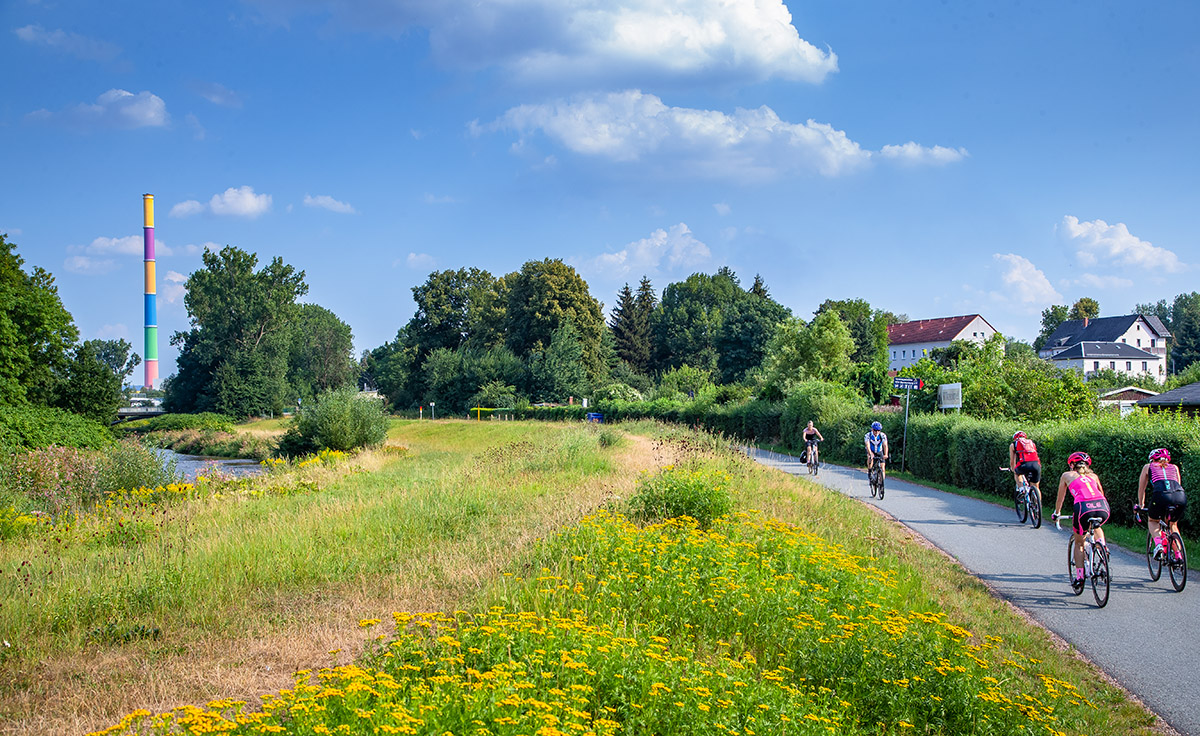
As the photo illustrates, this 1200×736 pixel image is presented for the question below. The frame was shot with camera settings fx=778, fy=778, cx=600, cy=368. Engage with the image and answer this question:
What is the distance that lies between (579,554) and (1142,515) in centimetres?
734

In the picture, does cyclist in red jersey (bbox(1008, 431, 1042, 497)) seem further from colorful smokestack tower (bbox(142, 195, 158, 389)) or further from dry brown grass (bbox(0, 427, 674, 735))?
colorful smokestack tower (bbox(142, 195, 158, 389))

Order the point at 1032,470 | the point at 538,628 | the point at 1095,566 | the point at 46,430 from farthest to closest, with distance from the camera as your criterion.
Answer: the point at 46,430
the point at 1032,470
the point at 1095,566
the point at 538,628

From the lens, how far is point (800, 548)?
9539 millimetres

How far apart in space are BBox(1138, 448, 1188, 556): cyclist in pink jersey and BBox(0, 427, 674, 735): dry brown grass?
7.56 metres

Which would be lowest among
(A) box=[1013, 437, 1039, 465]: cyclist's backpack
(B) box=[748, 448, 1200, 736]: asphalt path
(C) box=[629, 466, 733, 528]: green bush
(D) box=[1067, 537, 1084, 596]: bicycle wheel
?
(B) box=[748, 448, 1200, 736]: asphalt path

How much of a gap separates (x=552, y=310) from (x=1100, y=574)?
202 feet

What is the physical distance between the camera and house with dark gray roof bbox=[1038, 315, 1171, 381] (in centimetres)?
9000

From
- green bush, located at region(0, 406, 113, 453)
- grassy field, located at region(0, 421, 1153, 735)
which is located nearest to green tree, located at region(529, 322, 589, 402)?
green bush, located at region(0, 406, 113, 453)

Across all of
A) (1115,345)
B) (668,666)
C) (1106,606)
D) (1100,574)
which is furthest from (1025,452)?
(1115,345)

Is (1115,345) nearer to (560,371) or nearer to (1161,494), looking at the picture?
(560,371)

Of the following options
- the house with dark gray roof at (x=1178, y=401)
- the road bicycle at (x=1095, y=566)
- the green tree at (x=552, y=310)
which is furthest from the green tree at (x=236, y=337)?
the road bicycle at (x=1095, y=566)

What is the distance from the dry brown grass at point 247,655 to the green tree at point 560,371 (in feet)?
174

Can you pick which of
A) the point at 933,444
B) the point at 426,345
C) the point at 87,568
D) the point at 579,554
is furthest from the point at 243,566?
the point at 426,345

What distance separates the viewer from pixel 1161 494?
9.54 m
